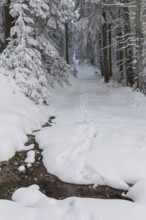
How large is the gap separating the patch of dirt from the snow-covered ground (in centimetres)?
14

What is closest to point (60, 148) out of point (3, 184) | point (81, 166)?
point (81, 166)

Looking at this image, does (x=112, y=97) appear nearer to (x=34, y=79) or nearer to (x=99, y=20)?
(x=34, y=79)

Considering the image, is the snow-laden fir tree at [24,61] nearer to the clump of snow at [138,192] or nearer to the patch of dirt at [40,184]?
the patch of dirt at [40,184]

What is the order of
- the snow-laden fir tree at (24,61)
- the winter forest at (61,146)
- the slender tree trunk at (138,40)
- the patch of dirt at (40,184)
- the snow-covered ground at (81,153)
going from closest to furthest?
1. the snow-covered ground at (81,153)
2. the winter forest at (61,146)
3. the patch of dirt at (40,184)
4. the snow-laden fir tree at (24,61)
5. the slender tree trunk at (138,40)

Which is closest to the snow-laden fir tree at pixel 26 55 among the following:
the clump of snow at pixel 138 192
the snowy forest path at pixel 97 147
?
the snowy forest path at pixel 97 147

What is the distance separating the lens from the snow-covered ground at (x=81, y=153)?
517 centimetres

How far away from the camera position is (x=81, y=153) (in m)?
7.49

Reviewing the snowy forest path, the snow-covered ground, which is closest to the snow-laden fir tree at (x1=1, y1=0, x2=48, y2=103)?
the snow-covered ground

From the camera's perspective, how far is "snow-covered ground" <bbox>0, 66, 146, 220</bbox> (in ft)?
17.0

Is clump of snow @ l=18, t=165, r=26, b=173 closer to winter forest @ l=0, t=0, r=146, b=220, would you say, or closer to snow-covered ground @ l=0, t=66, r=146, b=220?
winter forest @ l=0, t=0, r=146, b=220

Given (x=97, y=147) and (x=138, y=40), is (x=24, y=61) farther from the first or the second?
(x=97, y=147)

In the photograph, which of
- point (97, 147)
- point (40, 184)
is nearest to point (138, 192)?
point (40, 184)

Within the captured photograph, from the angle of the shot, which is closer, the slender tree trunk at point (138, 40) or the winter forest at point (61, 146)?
the winter forest at point (61, 146)

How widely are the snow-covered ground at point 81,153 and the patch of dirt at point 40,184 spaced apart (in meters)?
0.14
